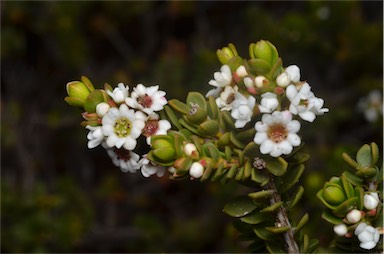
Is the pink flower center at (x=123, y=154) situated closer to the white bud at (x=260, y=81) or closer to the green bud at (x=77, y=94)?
the green bud at (x=77, y=94)

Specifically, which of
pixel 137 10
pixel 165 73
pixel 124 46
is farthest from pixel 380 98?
pixel 124 46

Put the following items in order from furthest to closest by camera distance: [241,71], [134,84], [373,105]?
[134,84], [373,105], [241,71]

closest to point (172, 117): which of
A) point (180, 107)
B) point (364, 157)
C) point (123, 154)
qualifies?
point (180, 107)

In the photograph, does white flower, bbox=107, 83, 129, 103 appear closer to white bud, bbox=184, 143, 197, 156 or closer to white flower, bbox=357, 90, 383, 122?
white bud, bbox=184, 143, 197, 156

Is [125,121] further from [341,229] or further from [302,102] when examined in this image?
[341,229]

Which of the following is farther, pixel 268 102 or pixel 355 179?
pixel 355 179

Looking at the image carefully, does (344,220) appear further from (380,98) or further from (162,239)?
(380,98)

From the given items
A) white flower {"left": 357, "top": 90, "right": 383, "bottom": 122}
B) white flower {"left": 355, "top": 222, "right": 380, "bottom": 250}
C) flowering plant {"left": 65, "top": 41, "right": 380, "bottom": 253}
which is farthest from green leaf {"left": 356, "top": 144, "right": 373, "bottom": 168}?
white flower {"left": 357, "top": 90, "right": 383, "bottom": 122}
